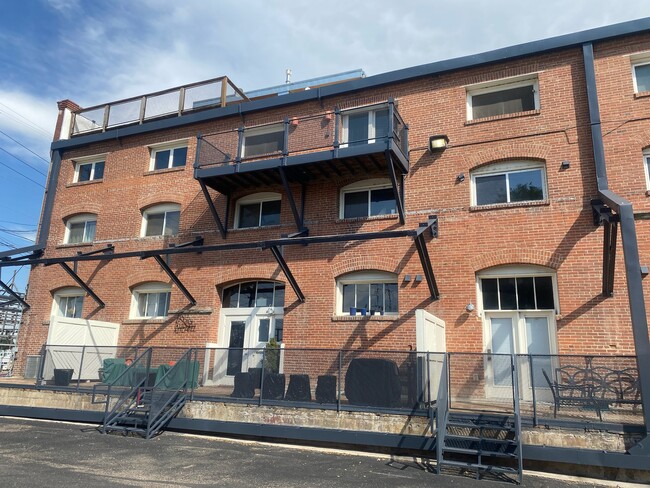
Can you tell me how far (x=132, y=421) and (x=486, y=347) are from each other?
812 cm

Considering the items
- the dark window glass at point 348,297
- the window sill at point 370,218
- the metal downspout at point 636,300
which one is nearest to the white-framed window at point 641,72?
the metal downspout at point 636,300

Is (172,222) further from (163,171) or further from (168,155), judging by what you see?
(168,155)

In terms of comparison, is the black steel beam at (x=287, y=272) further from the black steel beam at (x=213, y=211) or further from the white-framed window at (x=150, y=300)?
the white-framed window at (x=150, y=300)

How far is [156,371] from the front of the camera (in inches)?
451

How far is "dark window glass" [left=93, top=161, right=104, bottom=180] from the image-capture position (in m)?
18.3

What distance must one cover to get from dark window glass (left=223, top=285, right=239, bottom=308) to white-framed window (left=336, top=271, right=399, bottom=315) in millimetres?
3413

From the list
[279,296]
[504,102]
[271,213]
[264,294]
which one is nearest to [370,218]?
[271,213]

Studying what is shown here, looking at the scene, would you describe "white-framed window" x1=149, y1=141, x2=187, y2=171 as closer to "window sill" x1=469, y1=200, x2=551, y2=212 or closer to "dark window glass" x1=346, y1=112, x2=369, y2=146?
"dark window glass" x1=346, y1=112, x2=369, y2=146

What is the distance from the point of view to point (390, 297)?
1305 centimetres

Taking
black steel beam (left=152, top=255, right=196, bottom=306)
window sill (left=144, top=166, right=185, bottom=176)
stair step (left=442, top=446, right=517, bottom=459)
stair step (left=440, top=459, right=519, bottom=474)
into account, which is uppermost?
window sill (left=144, top=166, right=185, bottom=176)

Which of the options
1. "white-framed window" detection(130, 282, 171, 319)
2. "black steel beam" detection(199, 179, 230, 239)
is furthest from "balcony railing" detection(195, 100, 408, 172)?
"white-framed window" detection(130, 282, 171, 319)

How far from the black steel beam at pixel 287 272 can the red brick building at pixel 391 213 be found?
0.17ft

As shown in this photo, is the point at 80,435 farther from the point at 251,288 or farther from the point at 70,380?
the point at 251,288

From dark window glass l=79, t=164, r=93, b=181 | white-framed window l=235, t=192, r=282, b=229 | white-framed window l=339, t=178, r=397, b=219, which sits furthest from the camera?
dark window glass l=79, t=164, r=93, b=181
